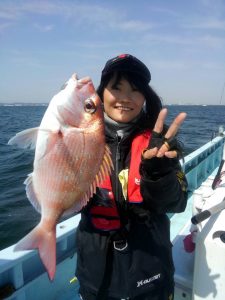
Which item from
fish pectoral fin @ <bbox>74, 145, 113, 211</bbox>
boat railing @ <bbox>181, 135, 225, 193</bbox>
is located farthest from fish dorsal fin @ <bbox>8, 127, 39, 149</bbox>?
boat railing @ <bbox>181, 135, 225, 193</bbox>

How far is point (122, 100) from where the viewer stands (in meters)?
2.08

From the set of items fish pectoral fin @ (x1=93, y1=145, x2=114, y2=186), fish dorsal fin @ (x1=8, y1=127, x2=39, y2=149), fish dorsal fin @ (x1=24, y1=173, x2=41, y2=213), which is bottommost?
fish dorsal fin @ (x1=24, y1=173, x2=41, y2=213)

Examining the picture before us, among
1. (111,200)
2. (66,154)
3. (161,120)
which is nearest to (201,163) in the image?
(111,200)

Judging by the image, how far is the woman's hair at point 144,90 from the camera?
2.11m

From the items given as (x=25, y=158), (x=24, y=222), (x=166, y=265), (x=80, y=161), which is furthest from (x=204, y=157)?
(x=25, y=158)

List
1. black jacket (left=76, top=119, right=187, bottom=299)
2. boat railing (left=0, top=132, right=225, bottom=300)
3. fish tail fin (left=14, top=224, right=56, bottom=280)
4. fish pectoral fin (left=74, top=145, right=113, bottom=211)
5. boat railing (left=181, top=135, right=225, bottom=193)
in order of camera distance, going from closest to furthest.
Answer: fish tail fin (left=14, top=224, right=56, bottom=280) < fish pectoral fin (left=74, top=145, right=113, bottom=211) < black jacket (left=76, top=119, right=187, bottom=299) < boat railing (left=0, top=132, right=225, bottom=300) < boat railing (left=181, top=135, right=225, bottom=193)

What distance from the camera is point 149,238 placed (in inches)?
82.6

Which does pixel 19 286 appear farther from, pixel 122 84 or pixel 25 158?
pixel 25 158

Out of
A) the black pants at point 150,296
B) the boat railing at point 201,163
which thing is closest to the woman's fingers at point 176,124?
the black pants at point 150,296

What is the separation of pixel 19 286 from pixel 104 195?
1.22 meters

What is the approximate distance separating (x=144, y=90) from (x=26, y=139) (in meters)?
0.92

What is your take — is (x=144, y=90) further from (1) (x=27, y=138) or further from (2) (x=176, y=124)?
(1) (x=27, y=138)

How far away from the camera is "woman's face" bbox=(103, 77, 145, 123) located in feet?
6.87

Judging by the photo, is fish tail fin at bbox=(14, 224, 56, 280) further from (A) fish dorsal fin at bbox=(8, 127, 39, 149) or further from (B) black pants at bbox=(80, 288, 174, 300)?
(B) black pants at bbox=(80, 288, 174, 300)
